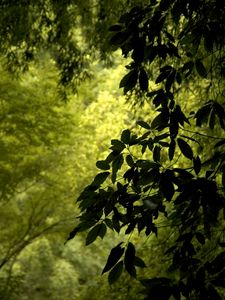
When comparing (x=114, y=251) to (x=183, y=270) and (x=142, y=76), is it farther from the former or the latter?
(x=142, y=76)

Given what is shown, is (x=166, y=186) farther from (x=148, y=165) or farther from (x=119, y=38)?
(x=119, y=38)

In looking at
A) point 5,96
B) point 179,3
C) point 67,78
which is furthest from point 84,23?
point 5,96

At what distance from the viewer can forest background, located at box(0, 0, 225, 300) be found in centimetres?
164

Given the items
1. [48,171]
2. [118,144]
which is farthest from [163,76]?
[48,171]

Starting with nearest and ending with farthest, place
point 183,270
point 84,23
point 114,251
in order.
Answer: point 114,251, point 183,270, point 84,23

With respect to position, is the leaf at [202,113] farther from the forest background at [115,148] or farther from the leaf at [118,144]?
the leaf at [118,144]

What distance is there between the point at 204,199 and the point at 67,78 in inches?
171

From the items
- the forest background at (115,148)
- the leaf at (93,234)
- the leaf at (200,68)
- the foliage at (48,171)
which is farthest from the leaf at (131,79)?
the foliage at (48,171)

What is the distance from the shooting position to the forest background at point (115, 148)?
1.64 m

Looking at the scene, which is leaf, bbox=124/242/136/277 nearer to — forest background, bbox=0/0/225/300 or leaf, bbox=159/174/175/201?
forest background, bbox=0/0/225/300

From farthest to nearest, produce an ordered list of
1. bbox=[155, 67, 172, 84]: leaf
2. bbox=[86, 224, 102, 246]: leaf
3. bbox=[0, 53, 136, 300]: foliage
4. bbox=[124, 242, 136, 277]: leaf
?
bbox=[0, 53, 136, 300]: foliage < bbox=[155, 67, 172, 84]: leaf < bbox=[86, 224, 102, 246]: leaf < bbox=[124, 242, 136, 277]: leaf

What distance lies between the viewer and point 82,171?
13883 millimetres

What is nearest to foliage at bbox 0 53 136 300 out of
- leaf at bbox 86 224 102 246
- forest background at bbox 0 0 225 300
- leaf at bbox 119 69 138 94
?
forest background at bbox 0 0 225 300

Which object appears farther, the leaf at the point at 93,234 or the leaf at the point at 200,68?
the leaf at the point at 200,68
